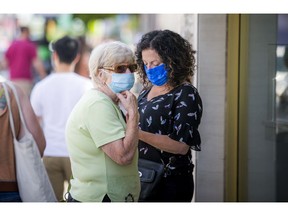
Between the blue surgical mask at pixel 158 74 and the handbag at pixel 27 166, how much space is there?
0.77m

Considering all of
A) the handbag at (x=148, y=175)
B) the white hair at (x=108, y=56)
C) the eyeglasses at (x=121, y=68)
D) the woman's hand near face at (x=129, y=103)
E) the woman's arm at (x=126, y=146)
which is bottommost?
the handbag at (x=148, y=175)

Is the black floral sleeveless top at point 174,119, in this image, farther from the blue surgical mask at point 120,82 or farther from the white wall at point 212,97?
the white wall at point 212,97

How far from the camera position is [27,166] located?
12.5 ft

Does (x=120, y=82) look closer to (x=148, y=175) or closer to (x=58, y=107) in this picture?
(x=148, y=175)

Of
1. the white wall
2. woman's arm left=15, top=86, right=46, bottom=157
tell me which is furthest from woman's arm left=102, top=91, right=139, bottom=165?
the white wall

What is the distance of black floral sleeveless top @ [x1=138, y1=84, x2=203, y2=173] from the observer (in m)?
3.97

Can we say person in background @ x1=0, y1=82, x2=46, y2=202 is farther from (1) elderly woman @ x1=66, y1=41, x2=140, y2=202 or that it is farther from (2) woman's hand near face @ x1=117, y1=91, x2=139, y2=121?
(2) woman's hand near face @ x1=117, y1=91, x2=139, y2=121

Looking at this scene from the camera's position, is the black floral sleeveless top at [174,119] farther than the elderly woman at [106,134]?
Yes

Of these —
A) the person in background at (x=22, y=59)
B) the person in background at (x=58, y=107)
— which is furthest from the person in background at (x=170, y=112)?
the person in background at (x=22, y=59)

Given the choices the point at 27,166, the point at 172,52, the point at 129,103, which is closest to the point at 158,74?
the point at 172,52

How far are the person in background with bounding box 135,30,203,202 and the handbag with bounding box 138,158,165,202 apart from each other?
3 centimetres

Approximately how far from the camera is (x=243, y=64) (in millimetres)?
5617

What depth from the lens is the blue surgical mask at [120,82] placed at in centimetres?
370
